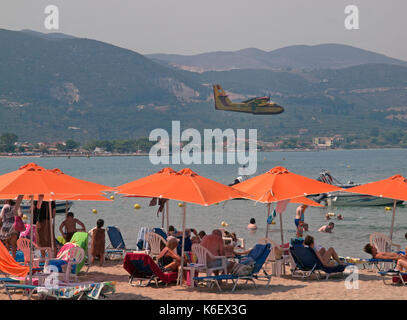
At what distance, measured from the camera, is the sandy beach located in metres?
9.68

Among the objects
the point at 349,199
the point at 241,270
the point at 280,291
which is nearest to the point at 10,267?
the point at 241,270

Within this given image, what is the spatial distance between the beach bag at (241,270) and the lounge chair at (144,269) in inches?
41.7

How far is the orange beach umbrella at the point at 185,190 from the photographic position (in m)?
9.91

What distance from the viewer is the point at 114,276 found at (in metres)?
11.9

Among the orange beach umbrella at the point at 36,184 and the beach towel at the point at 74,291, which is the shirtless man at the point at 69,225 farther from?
the beach towel at the point at 74,291

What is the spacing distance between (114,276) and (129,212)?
22.9 m

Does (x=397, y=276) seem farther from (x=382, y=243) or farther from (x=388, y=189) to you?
(x=382, y=243)

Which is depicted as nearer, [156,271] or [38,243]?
[156,271]

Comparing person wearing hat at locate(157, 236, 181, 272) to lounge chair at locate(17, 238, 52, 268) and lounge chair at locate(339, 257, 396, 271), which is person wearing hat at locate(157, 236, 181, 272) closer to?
lounge chair at locate(17, 238, 52, 268)

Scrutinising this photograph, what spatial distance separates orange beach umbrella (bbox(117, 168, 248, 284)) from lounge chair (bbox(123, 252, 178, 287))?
0.43 metres
